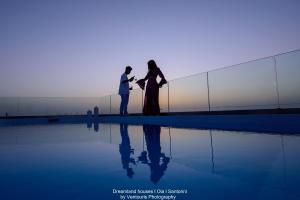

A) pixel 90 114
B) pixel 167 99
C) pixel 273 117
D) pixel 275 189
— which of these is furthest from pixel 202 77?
pixel 90 114

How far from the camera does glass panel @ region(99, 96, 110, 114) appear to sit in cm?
1566

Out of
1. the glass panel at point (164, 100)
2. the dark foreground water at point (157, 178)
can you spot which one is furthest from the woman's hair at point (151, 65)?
the dark foreground water at point (157, 178)

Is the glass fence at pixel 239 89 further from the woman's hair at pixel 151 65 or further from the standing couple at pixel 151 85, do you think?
the woman's hair at pixel 151 65

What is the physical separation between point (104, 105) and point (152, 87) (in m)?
8.34

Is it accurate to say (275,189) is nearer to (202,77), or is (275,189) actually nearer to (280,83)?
(280,83)

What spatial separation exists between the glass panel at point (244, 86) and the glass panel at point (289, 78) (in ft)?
0.60

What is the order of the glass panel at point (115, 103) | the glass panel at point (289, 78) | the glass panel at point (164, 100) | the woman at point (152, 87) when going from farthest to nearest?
1. the glass panel at point (115, 103)
2. the glass panel at point (164, 100)
3. the woman at point (152, 87)
4. the glass panel at point (289, 78)

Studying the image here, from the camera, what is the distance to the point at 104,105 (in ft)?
53.2

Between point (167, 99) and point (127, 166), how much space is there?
8.05 metres

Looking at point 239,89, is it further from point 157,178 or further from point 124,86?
point 157,178

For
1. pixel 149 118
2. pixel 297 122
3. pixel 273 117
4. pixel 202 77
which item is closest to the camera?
pixel 297 122

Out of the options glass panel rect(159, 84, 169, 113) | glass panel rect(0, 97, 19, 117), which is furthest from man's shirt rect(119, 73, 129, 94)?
Answer: glass panel rect(0, 97, 19, 117)

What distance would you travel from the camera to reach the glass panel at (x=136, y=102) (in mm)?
11900

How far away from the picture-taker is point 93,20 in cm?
1149
